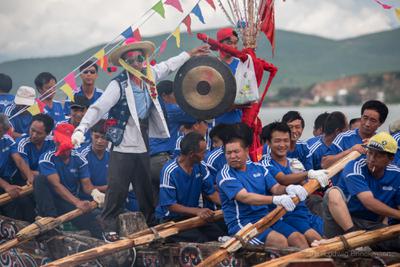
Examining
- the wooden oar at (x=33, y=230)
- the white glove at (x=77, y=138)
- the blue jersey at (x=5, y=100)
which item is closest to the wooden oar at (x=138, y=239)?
the white glove at (x=77, y=138)

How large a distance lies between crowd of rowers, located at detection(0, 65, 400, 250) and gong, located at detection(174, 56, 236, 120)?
0.23m

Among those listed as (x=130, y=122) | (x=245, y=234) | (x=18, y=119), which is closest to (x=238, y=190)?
(x=245, y=234)

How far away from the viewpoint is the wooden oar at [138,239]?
20.8 ft

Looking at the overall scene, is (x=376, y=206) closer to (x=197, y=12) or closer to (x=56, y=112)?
(x=197, y=12)

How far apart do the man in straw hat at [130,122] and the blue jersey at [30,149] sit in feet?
4.77

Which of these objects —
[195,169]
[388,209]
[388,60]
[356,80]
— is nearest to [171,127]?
[195,169]

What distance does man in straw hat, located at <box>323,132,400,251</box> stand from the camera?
5891mm

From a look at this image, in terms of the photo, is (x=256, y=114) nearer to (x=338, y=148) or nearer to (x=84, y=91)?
(x=338, y=148)

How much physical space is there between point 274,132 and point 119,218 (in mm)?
1543

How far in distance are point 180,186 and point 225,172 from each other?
87 centimetres

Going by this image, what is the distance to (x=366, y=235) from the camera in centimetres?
561

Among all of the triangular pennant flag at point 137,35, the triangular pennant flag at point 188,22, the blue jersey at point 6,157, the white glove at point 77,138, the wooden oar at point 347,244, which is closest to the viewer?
the wooden oar at point 347,244

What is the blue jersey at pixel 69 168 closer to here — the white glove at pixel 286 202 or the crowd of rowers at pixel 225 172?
the crowd of rowers at pixel 225 172

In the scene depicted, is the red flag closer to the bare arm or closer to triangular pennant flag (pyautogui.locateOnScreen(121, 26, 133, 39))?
triangular pennant flag (pyautogui.locateOnScreen(121, 26, 133, 39))
